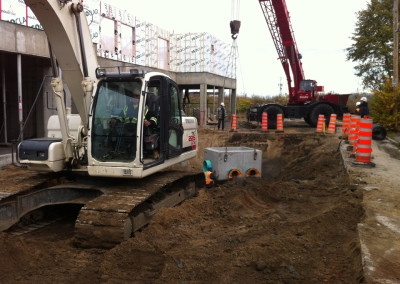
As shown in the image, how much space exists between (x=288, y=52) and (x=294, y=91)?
95.8 inches

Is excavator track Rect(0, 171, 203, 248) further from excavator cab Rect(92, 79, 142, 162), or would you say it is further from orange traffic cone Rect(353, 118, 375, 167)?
orange traffic cone Rect(353, 118, 375, 167)

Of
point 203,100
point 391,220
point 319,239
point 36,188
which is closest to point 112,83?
point 36,188

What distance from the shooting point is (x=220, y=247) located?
4406 millimetres

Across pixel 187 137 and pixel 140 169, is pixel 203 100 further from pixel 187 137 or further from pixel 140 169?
pixel 140 169

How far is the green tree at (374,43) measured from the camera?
27.8 metres

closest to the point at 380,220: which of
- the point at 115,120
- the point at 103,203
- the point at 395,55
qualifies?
the point at 103,203

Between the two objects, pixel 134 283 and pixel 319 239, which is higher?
pixel 319 239

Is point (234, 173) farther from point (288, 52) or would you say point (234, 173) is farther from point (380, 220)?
point (288, 52)

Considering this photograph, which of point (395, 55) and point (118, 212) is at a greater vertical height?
point (395, 55)

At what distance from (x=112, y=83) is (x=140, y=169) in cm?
153

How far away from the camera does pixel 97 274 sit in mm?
4043

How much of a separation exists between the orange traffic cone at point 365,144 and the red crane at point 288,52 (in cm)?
1065

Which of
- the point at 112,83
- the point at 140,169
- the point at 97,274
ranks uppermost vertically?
the point at 112,83

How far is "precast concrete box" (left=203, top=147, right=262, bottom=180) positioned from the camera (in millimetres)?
8531
